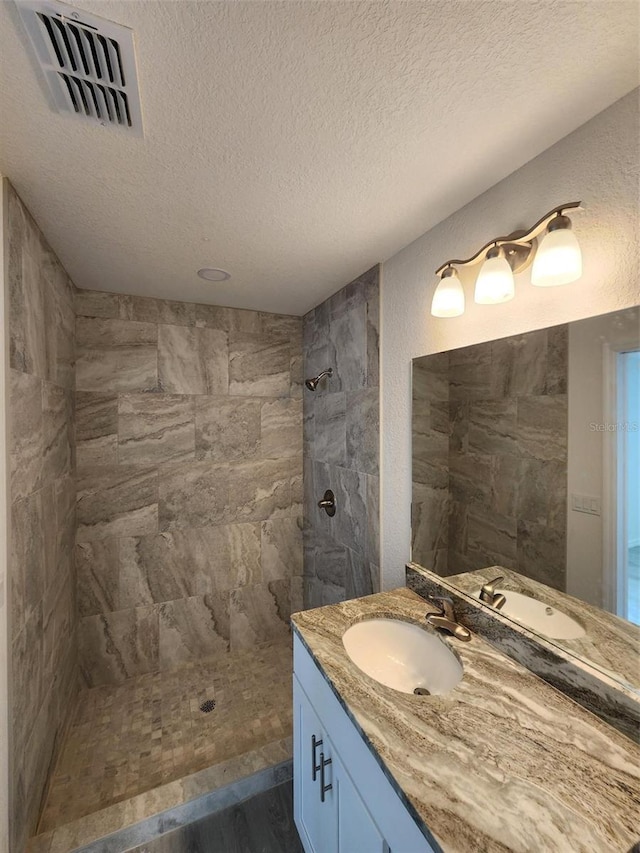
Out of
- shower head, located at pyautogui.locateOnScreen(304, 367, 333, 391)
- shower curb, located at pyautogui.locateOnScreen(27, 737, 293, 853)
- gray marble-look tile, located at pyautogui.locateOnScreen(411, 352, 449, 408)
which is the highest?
shower head, located at pyautogui.locateOnScreen(304, 367, 333, 391)

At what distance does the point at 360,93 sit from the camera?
0.86 meters

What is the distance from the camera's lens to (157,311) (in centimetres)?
230

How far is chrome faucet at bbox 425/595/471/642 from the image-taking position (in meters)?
1.19

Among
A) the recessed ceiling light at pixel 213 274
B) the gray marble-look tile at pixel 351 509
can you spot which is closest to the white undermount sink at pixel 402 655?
the gray marble-look tile at pixel 351 509

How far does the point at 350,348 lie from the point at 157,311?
4.33 feet

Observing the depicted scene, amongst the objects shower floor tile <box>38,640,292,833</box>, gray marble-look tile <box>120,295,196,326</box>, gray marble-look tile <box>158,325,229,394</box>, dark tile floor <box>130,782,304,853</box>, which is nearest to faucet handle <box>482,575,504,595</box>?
dark tile floor <box>130,782,304,853</box>

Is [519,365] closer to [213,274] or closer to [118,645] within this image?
[213,274]

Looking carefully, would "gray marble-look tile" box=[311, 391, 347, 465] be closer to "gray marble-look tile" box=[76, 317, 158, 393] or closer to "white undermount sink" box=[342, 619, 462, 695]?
"white undermount sink" box=[342, 619, 462, 695]

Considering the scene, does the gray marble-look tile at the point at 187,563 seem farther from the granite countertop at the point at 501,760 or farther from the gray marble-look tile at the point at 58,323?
the granite countertop at the point at 501,760

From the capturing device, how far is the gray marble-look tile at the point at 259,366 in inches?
98.9

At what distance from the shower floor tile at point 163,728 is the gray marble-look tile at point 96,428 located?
145 centimetres

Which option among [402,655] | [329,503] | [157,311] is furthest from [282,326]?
[402,655]

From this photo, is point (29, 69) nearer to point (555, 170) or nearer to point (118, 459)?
point (555, 170)

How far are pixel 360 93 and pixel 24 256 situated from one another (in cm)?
130
